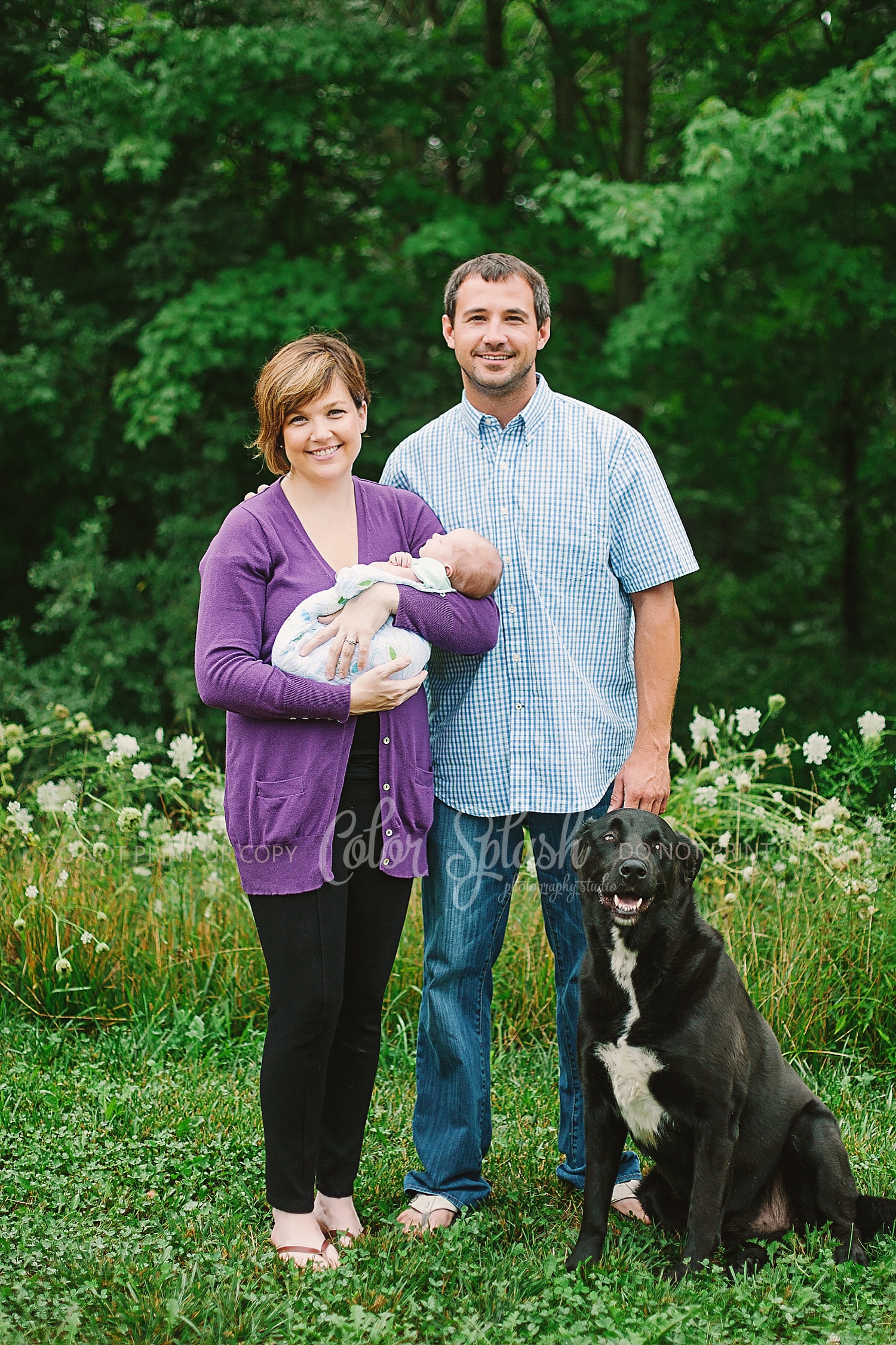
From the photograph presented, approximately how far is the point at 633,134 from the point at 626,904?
920cm

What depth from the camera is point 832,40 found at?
9328mm

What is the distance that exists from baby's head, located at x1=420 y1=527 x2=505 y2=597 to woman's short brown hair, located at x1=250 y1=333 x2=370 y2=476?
1.30ft

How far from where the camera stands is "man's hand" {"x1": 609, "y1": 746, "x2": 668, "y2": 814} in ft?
→ 10.0

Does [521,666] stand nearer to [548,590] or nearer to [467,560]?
[548,590]

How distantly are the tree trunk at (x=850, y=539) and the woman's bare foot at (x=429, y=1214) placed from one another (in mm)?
10514

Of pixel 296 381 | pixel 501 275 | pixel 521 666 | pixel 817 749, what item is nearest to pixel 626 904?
pixel 521 666

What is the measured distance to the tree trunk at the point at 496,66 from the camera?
10.0 m

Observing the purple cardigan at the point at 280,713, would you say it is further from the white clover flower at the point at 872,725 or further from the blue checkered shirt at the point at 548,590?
the white clover flower at the point at 872,725

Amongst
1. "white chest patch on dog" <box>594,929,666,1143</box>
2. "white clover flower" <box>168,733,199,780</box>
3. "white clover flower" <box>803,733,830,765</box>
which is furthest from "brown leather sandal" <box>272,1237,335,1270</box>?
"white clover flower" <box>803,733,830,765</box>

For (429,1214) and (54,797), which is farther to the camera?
(54,797)

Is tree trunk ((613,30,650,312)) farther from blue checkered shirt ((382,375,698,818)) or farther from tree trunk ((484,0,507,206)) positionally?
blue checkered shirt ((382,375,698,818))

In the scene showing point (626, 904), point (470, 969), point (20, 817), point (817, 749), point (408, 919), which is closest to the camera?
point (626, 904)

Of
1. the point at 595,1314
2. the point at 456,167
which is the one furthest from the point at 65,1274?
the point at 456,167

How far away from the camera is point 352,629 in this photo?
2680 mm
